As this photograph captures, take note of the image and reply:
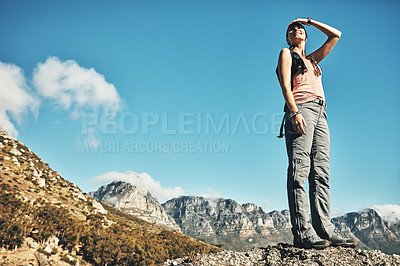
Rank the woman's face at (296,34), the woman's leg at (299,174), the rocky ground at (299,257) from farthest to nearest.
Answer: the woman's face at (296,34) → the woman's leg at (299,174) → the rocky ground at (299,257)

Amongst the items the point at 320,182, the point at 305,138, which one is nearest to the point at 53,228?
the point at 320,182

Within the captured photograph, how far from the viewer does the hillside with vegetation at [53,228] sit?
1008 inches

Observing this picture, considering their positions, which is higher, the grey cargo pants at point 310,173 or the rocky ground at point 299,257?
the grey cargo pants at point 310,173

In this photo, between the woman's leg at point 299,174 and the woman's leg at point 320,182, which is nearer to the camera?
the woman's leg at point 299,174

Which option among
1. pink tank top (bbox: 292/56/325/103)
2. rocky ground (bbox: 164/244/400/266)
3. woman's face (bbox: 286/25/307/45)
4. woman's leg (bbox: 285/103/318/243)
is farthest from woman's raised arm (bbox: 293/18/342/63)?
rocky ground (bbox: 164/244/400/266)

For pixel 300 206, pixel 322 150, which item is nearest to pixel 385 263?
pixel 300 206

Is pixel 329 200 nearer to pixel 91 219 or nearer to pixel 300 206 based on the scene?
pixel 300 206

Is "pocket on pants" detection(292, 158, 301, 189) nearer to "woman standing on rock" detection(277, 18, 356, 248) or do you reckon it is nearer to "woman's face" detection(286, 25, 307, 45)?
"woman standing on rock" detection(277, 18, 356, 248)

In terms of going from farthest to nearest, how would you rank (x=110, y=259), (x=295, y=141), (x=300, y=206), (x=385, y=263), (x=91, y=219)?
1. (x=91, y=219)
2. (x=110, y=259)
3. (x=295, y=141)
4. (x=300, y=206)
5. (x=385, y=263)

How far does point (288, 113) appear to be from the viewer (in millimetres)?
4578

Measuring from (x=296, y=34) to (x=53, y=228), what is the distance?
3213 cm

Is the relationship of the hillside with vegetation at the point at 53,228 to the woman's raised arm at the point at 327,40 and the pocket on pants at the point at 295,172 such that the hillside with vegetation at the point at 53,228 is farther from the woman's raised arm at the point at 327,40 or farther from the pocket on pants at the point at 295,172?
the woman's raised arm at the point at 327,40

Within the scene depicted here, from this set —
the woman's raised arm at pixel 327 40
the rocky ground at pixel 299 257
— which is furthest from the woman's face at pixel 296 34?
the rocky ground at pixel 299 257

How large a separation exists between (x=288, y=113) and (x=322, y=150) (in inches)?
33.1
